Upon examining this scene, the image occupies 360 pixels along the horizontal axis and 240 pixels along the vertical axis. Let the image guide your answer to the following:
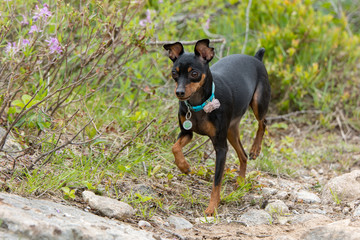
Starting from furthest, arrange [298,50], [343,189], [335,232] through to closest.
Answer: [298,50] < [343,189] < [335,232]

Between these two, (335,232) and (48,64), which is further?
(48,64)

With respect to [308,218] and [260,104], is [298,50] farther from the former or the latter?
[308,218]

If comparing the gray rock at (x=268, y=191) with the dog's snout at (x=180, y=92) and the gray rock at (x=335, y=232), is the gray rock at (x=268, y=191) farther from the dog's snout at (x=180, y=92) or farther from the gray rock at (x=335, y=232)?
the dog's snout at (x=180, y=92)

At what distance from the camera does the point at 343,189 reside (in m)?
4.61

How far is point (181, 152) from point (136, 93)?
6.29 feet

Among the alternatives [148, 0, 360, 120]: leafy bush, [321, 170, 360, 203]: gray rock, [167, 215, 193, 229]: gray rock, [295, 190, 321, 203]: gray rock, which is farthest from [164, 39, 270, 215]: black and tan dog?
[148, 0, 360, 120]: leafy bush

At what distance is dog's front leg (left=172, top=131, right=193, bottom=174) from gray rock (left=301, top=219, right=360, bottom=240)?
1.22m

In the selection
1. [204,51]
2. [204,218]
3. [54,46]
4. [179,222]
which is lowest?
[204,218]

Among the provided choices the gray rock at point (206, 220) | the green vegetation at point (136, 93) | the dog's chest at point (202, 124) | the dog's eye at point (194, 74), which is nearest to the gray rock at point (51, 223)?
the green vegetation at point (136, 93)

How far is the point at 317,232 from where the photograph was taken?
334 cm

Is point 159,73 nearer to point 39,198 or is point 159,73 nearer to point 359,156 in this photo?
point 359,156

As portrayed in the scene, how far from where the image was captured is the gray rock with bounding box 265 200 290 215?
414cm

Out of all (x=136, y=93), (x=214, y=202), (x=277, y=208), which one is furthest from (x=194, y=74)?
(x=136, y=93)

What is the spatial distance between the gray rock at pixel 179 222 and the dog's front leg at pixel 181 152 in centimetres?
48
